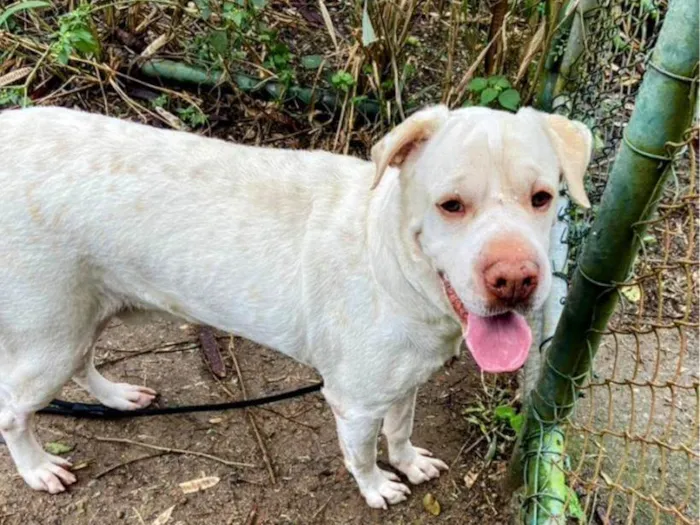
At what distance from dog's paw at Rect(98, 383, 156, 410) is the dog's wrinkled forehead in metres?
1.88

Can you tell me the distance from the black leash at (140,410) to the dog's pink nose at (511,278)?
5.18 ft

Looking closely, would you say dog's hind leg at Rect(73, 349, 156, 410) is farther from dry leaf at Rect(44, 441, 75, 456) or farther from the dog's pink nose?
the dog's pink nose

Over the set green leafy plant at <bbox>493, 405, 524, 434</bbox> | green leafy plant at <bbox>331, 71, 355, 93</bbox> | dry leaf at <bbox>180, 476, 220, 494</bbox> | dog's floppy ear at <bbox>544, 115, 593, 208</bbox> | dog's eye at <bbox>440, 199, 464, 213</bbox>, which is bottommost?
dry leaf at <bbox>180, 476, 220, 494</bbox>

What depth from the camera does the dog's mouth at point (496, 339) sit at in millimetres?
2156

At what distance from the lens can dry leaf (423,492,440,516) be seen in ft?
10.2

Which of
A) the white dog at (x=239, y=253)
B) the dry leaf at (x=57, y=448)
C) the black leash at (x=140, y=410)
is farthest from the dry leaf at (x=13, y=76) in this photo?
the dry leaf at (x=57, y=448)

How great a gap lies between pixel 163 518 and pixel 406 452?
1.00 m

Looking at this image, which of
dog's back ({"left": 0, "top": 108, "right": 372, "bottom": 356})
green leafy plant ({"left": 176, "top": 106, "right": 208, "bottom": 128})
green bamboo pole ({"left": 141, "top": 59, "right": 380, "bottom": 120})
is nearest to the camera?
dog's back ({"left": 0, "top": 108, "right": 372, "bottom": 356})

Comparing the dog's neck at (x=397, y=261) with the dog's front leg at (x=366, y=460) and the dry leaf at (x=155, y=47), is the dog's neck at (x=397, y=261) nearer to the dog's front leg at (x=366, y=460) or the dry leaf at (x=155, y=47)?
the dog's front leg at (x=366, y=460)

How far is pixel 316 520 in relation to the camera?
3074mm

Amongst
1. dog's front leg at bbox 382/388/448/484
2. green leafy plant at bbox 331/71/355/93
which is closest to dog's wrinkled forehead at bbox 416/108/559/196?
dog's front leg at bbox 382/388/448/484

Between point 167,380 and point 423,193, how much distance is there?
6.40 ft

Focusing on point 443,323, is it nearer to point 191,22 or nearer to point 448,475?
point 448,475

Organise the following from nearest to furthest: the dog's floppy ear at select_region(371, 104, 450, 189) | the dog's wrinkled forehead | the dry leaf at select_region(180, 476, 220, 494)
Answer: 1. the dog's wrinkled forehead
2. the dog's floppy ear at select_region(371, 104, 450, 189)
3. the dry leaf at select_region(180, 476, 220, 494)
